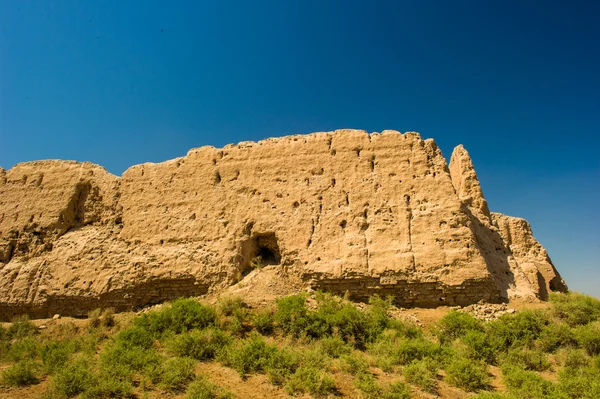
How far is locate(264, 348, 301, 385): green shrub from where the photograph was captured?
21.4 ft

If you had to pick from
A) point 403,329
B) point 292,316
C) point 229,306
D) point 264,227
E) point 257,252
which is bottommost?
point 403,329

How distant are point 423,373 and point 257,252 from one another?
18.5 ft

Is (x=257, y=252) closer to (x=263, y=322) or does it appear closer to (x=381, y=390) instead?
(x=263, y=322)

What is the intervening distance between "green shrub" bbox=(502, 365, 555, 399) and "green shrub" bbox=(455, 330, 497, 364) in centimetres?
60

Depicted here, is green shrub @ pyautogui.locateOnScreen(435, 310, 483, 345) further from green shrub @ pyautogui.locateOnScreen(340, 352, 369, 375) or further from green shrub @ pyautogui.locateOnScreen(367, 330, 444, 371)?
green shrub @ pyautogui.locateOnScreen(340, 352, 369, 375)

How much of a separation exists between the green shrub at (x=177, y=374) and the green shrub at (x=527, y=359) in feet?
18.7

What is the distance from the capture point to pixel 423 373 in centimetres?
657

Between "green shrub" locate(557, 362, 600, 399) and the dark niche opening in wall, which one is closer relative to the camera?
"green shrub" locate(557, 362, 600, 399)

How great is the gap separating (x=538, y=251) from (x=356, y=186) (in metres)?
7.89

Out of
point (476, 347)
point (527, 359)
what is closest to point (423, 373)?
point (476, 347)

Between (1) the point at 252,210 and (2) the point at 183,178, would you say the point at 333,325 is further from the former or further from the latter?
(2) the point at 183,178

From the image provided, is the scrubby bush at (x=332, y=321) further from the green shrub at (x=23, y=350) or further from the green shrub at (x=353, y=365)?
the green shrub at (x=23, y=350)

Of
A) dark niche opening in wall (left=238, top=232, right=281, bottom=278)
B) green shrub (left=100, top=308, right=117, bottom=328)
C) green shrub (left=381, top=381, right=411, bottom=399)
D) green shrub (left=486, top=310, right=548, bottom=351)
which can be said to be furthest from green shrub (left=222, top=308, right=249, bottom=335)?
green shrub (left=486, top=310, right=548, bottom=351)

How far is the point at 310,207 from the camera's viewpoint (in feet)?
34.7
